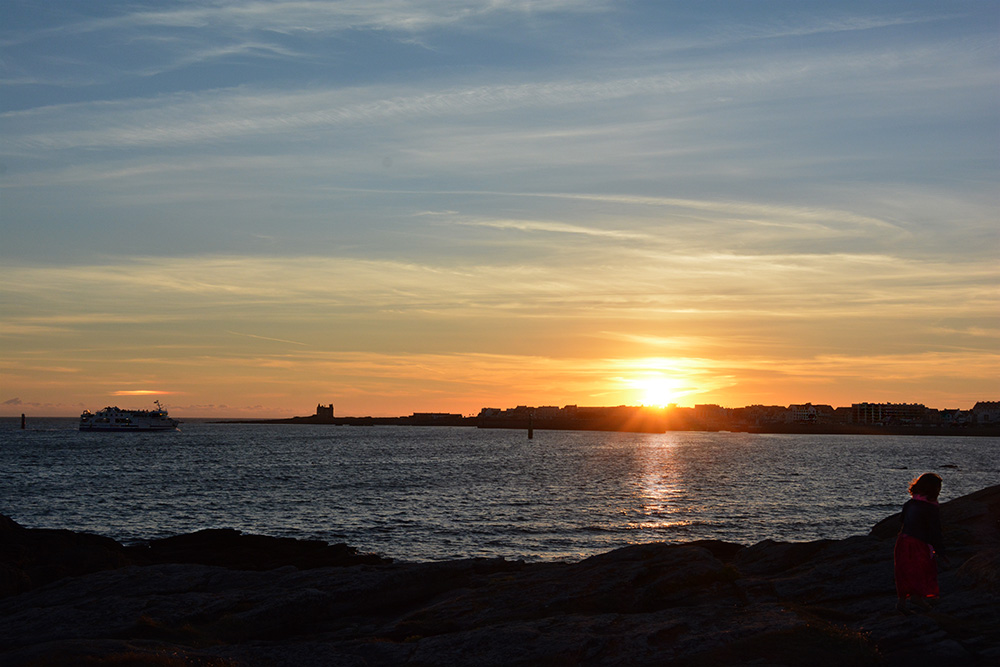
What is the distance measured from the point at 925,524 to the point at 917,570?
0.81 m

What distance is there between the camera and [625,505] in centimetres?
5747

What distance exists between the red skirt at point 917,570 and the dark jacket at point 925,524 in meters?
0.14

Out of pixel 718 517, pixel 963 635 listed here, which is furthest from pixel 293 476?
pixel 963 635

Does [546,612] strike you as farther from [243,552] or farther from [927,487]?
[243,552]

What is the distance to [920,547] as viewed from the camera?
527 inches

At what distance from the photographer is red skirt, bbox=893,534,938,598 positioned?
13.4 metres

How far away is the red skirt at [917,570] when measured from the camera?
13.4 meters

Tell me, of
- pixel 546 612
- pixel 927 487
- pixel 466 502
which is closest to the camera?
pixel 927 487

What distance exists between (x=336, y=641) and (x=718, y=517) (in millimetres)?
40592

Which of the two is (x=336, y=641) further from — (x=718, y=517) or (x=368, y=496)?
(x=368, y=496)

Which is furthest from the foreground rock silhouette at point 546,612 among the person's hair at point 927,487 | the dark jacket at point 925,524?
the person's hair at point 927,487

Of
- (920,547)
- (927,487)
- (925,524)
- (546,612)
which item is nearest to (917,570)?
(920,547)

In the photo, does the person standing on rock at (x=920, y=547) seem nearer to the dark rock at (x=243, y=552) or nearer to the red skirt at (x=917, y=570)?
the red skirt at (x=917, y=570)

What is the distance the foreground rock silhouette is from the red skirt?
0.43m
